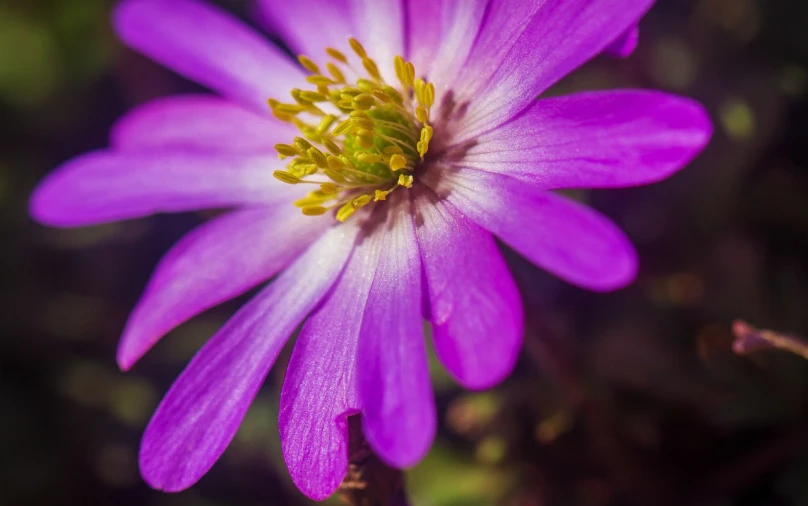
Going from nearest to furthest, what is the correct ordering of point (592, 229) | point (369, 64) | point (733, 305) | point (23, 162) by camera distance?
point (592, 229) → point (369, 64) → point (733, 305) → point (23, 162)

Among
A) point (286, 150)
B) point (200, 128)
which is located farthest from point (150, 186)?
point (286, 150)

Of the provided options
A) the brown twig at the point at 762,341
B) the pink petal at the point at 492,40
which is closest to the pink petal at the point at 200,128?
the pink petal at the point at 492,40

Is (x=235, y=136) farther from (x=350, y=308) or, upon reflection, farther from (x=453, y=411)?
(x=453, y=411)

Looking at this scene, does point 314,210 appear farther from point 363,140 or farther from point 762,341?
point 762,341

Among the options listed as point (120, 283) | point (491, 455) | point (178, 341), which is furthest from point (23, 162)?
point (491, 455)

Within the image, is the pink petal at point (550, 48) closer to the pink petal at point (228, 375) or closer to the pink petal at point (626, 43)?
the pink petal at point (626, 43)

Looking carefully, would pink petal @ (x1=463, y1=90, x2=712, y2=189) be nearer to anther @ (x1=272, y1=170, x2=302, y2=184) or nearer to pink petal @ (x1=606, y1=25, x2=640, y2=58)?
pink petal @ (x1=606, y1=25, x2=640, y2=58)
